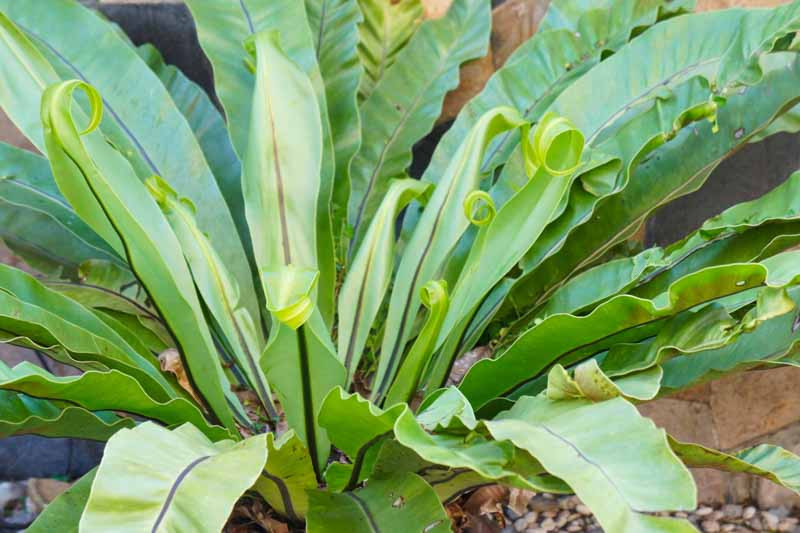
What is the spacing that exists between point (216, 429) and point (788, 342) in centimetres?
60

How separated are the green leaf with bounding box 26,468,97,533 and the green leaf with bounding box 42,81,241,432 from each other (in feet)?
0.56

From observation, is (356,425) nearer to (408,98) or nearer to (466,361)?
(466,361)

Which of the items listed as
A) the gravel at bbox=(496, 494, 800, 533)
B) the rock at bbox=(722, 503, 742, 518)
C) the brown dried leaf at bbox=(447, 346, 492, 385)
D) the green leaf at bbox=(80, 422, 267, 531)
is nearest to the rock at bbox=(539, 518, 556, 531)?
the gravel at bbox=(496, 494, 800, 533)

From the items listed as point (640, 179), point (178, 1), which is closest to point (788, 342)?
point (640, 179)

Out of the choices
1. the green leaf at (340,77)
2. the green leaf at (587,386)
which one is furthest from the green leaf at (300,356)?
the green leaf at (340,77)

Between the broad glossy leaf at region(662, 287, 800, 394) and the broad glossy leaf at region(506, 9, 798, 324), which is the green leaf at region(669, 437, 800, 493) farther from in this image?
the broad glossy leaf at region(506, 9, 798, 324)

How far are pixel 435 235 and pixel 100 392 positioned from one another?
0.45 meters

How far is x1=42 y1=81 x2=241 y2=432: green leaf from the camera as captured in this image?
2.85 ft

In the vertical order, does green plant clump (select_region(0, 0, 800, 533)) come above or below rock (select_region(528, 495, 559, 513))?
above

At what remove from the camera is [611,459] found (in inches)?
25.0

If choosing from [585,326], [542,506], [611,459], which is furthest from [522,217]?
[542,506]

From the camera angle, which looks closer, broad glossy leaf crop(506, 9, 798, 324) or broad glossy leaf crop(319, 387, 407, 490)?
broad glossy leaf crop(319, 387, 407, 490)

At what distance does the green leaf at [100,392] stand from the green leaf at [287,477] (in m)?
0.08

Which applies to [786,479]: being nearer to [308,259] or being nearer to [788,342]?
[788,342]
